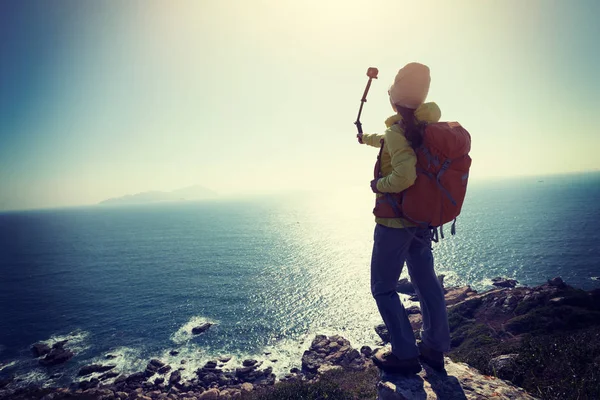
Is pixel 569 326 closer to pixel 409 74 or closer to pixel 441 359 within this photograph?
pixel 441 359

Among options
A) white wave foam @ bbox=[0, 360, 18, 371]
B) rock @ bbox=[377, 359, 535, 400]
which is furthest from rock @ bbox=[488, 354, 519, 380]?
white wave foam @ bbox=[0, 360, 18, 371]

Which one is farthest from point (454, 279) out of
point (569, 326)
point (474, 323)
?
point (569, 326)

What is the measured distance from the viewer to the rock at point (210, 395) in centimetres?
2502

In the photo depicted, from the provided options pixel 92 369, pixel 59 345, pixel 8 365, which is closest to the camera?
pixel 92 369

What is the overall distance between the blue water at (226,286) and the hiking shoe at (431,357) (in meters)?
29.3

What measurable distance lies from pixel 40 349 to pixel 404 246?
48.3m

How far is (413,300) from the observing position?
148 feet

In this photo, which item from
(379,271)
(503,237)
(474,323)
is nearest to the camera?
(379,271)

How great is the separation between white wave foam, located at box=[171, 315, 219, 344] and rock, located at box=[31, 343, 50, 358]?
1433 cm

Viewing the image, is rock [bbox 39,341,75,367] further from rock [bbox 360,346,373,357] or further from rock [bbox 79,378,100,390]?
rock [bbox 360,346,373,357]

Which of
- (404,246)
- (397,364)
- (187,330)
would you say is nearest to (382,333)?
(187,330)

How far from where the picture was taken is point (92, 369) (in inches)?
1214

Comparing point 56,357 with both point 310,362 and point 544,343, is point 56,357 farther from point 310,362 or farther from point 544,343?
point 544,343

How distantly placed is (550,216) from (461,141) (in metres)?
128
